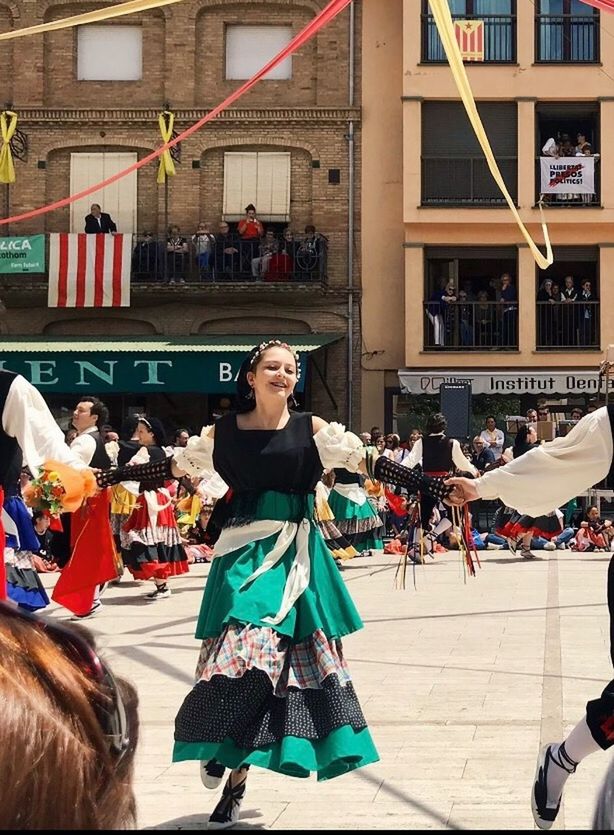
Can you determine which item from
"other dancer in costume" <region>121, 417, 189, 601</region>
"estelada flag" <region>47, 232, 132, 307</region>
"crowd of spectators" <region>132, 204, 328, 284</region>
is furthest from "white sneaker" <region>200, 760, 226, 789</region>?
"estelada flag" <region>47, 232, 132, 307</region>

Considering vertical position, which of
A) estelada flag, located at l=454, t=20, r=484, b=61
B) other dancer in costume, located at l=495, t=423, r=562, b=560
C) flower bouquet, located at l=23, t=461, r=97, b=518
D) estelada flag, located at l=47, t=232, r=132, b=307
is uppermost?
estelada flag, located at l=454, t=20, r=484, b=61

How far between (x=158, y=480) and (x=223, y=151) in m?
22.2

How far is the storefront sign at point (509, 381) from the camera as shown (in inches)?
1042

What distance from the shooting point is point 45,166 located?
90.4 ft

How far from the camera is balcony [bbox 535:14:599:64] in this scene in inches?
1069

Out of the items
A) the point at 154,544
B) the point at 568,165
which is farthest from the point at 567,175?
the point at 154,544

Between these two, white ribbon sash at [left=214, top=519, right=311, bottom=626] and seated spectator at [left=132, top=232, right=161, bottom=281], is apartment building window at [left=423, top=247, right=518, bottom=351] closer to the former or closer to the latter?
seated spectator at [left=132, top=232, right=161, bottom=281]

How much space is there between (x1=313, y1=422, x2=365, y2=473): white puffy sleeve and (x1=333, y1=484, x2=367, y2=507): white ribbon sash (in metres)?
9.31

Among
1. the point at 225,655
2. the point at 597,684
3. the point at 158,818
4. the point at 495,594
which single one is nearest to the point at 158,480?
the point at 225,655

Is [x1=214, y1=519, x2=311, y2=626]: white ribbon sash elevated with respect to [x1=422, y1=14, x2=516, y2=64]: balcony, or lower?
lower

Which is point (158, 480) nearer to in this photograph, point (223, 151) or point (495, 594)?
point (495, 594)

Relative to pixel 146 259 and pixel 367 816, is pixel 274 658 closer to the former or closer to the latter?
pixel 367 816

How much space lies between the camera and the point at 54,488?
5.89m

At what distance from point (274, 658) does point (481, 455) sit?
16.8 m
